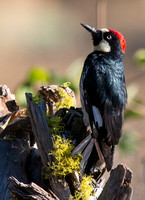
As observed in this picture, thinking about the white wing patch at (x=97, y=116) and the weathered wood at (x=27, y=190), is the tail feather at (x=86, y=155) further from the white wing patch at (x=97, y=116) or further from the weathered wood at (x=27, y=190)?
the weathered wood at (x=27, y=190)

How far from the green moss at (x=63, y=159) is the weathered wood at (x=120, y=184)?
271 mm

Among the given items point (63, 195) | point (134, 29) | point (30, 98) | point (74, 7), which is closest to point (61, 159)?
point (63, 195)

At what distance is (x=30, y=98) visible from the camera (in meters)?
2.62

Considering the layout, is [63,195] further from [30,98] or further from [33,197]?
[30,98]

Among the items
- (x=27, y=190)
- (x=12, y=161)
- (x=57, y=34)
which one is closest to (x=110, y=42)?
(x=12, y=161)

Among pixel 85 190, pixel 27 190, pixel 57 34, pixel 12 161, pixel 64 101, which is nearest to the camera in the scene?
pixel 27 190

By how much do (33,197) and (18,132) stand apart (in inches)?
28.8

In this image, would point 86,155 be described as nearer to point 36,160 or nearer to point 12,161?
point 36,160

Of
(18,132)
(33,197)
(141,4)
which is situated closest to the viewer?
(33,197)

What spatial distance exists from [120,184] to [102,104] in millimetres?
697

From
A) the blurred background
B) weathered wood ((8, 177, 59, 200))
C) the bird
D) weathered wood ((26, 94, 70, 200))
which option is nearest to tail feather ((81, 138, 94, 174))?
the bird

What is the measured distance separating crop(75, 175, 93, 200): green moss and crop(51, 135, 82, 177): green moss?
100 mm

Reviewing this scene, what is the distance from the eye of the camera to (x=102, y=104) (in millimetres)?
2719

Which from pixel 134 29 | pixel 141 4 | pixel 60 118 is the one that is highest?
pixel 141 4
